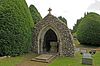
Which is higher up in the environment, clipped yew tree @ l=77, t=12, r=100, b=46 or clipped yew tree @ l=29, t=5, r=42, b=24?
clipped yew tree @ l=29, t=5, r=42, b=24

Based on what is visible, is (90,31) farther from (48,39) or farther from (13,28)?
(13,28)

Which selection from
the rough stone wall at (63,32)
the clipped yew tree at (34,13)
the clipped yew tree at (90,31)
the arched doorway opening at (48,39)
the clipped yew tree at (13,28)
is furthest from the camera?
the clipped yew tree at (90,31)

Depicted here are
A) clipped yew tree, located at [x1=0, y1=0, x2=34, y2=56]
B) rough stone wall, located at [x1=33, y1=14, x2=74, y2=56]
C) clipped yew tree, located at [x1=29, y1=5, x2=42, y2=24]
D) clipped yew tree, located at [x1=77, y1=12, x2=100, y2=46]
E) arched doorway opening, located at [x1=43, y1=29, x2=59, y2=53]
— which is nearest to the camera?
clipped yew tree, located at [x1=0, y1=0, x2=34, y2=56]

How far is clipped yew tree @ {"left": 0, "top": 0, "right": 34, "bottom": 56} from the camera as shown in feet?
51.8

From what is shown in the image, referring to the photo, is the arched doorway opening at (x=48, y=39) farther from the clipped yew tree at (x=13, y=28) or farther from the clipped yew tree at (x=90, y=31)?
the clipped yew tree at (x=90, y=31)

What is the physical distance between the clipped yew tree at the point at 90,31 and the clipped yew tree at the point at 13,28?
42.3 feet

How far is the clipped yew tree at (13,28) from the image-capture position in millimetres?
15781

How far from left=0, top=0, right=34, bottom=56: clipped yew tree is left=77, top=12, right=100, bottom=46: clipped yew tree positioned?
1289 cm

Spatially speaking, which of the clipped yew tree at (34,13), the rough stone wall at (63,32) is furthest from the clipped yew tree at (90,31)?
the rough stone wall at (63,32)

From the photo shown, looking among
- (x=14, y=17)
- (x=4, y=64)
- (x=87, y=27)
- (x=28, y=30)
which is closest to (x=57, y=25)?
(x=28, y=30)

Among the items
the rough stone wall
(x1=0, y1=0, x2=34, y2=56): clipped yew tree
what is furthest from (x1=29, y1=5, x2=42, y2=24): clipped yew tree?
(x1=0, y1=0, x2=34, y2=56): clipped yew tree

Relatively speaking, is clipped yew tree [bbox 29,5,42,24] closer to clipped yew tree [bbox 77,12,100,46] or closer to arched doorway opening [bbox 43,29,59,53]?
arched doorway opening [bbox 43,29,59,53]

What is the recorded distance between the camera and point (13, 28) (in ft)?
52.7

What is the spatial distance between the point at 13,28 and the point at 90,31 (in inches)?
595
